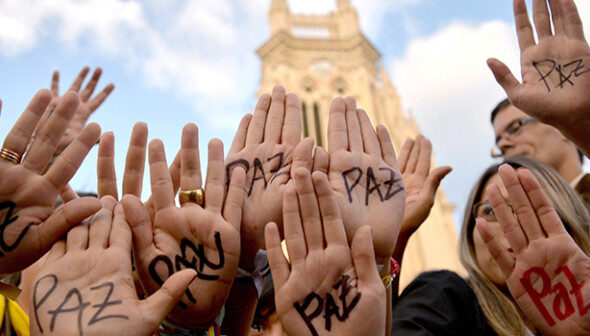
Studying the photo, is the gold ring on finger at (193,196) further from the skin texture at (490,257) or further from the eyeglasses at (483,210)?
the eyeglasses at (483,210)

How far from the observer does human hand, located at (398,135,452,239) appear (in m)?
2.25

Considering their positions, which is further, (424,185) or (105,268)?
(424,185)

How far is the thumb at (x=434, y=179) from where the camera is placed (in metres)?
2.26

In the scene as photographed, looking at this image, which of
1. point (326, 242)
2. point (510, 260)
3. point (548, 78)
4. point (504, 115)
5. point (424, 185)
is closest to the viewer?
point (326, 242)

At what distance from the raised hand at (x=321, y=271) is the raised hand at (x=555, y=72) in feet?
3.15

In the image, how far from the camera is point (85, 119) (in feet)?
9.32

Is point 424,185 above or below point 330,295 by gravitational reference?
above

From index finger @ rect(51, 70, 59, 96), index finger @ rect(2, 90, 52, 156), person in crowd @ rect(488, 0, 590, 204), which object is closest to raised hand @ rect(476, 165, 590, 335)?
person in crowd @ rect(488, 0, 590, 204)

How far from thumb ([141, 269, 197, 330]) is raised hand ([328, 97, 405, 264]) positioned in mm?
596

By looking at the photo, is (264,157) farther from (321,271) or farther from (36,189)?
(36,189)

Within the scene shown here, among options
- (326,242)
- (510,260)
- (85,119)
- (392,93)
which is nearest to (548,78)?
(510,260)

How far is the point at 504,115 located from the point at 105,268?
126 inches

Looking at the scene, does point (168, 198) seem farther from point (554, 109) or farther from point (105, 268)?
point (554, 109)

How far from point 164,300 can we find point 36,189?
601 millimetres
